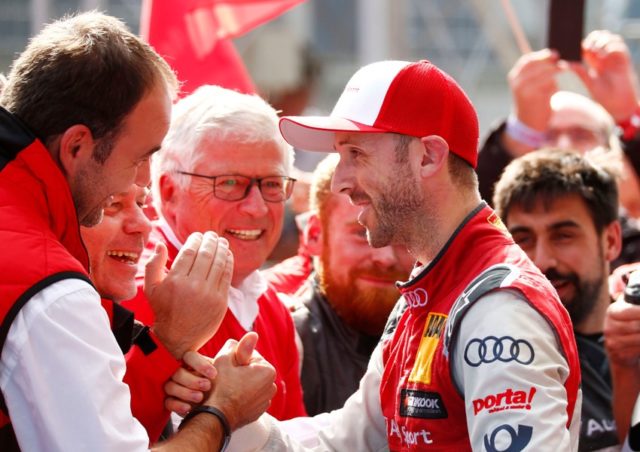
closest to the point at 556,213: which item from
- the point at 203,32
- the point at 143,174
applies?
the point at 143,174

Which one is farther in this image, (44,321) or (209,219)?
(209,219)

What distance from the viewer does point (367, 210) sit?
2.66m

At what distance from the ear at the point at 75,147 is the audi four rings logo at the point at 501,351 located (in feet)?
3.16

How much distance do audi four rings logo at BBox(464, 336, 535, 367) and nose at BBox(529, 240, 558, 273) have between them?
160cm

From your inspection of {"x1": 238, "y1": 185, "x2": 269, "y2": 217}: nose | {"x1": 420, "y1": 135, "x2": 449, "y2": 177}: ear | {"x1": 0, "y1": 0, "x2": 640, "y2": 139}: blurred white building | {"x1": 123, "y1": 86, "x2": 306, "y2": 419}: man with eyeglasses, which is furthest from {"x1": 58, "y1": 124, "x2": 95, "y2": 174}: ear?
{"x1": 0, "y1": 0, "x2": 640, "y2": 139}: blurred white building

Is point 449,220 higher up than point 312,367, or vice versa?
point 449,220

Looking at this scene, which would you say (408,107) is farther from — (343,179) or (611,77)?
(611,77)

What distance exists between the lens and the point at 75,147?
237 cm

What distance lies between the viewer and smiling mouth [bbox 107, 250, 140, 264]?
2.98 meters

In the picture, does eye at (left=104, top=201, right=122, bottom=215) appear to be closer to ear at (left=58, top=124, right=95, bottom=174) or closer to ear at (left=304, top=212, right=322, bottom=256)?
ear at (left=58, top=124, right=95, bottom=174)

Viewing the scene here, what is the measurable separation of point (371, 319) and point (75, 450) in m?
1.96

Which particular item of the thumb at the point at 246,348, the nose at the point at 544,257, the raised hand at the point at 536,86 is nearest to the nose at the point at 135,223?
the thumb at the point at 246,348

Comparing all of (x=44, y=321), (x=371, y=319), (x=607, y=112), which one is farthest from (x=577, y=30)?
(x=44, y=321)

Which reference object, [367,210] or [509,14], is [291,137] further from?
[509,14]
